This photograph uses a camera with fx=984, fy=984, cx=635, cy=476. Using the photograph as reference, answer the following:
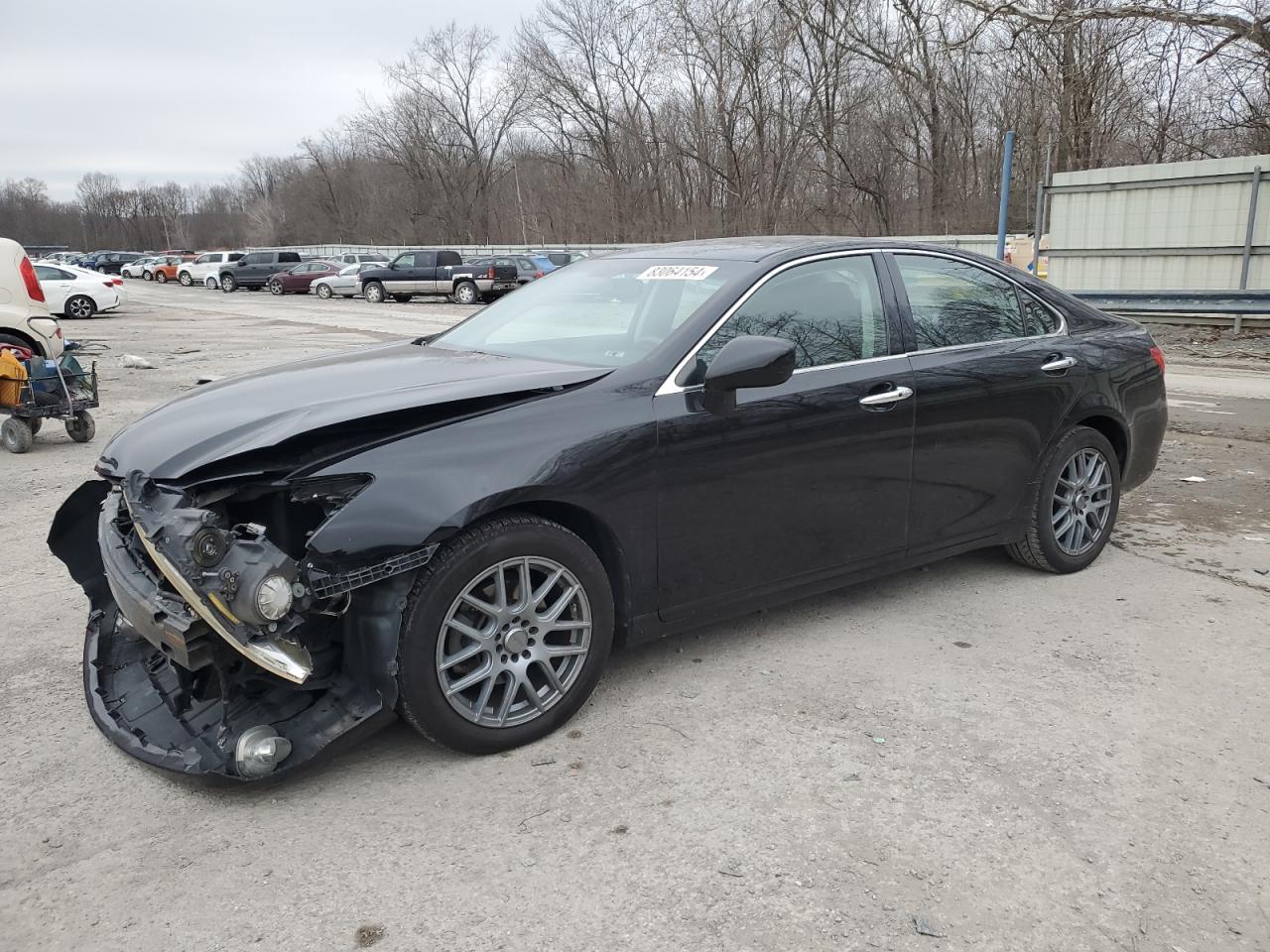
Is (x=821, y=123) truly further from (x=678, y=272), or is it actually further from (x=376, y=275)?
(x=678, y=272)

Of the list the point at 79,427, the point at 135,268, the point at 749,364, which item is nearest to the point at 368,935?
the point at 749,364

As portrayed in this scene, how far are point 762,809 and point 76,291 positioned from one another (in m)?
29.2

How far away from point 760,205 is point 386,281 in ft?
53.8

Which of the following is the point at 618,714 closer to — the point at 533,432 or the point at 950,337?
the point at 533,432

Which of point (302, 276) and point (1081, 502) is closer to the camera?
point (1081, 502)

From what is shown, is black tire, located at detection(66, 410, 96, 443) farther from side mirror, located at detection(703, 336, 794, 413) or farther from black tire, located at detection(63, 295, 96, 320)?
black tire, located at detection(63, 295, 96, 320)

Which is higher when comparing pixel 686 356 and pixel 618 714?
pixel 686 356

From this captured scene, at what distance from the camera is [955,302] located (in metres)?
4.55

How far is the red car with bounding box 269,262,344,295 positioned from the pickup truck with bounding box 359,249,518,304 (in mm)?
6211

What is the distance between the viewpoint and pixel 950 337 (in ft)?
14.6

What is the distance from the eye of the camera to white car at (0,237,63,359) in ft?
32.4

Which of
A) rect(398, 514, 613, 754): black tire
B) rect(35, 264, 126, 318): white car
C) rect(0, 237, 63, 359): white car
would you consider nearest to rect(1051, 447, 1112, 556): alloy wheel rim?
rect(398, 514, 613, 754): black tire

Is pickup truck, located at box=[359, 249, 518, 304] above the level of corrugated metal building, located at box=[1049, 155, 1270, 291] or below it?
below

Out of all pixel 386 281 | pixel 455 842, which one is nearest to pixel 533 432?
pixel 455 842
